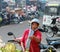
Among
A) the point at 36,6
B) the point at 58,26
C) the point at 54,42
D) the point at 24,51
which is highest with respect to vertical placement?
the point at 24,51

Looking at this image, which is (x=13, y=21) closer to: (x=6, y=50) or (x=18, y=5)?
(x=18, y=5)

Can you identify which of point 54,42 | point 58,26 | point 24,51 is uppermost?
point 24,51

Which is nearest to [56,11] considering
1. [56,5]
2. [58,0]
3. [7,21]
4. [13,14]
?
[56,5]

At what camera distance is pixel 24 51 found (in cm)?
416

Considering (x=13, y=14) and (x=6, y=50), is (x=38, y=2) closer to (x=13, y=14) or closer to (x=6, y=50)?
(x=13, y=14)

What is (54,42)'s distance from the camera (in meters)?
9.80

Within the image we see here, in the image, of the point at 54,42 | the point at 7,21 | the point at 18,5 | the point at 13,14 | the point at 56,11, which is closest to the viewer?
the point at 54,42

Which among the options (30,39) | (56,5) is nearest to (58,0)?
(56,5)

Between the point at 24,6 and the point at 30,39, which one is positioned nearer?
the point at 30,39

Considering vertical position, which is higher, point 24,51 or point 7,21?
point 24,51

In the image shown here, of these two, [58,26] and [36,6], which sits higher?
[58,26]

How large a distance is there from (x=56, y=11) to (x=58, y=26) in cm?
303

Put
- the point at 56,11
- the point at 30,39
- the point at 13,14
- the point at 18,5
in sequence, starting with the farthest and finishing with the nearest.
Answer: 1. the point at 18,5
2. the point at 13,14
3. the point at 56,11
4. the point at 30,39

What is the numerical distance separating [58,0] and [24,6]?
40.2 feet
